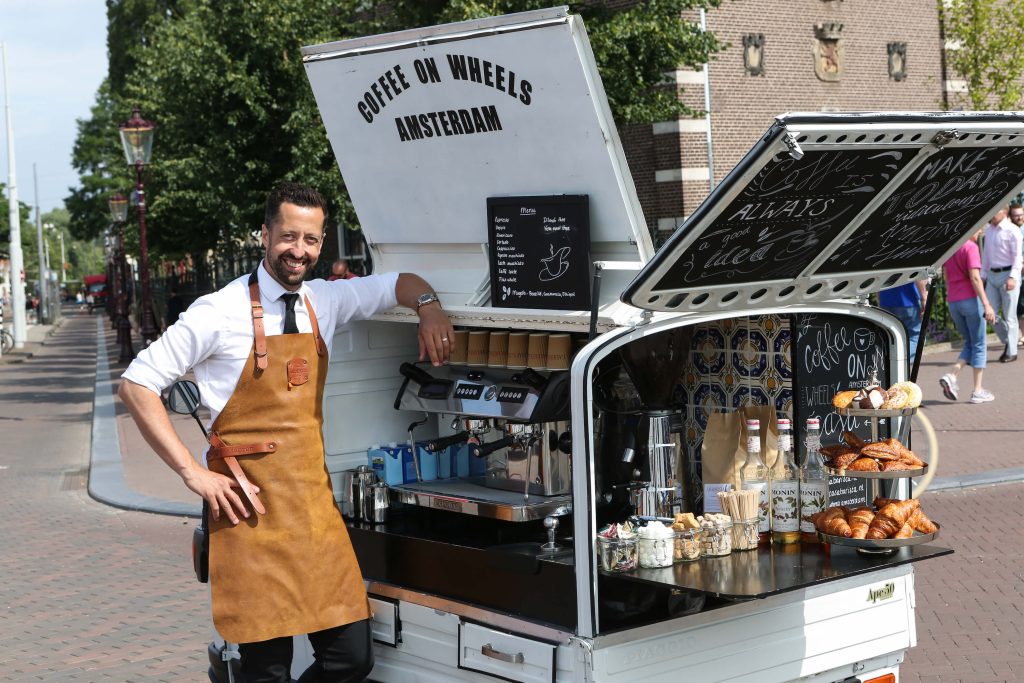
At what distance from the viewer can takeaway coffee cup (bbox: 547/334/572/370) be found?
14.0 ft

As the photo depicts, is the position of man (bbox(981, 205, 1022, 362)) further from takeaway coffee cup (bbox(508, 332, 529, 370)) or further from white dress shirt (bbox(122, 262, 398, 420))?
white dress shirt (bbox(122, 262, 398, 420))

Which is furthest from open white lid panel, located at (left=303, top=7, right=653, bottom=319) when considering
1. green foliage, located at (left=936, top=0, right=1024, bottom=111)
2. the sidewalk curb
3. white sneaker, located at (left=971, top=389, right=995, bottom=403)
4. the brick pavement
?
green foliage, located at (left=936, top=0, right=1024, bottom=111)

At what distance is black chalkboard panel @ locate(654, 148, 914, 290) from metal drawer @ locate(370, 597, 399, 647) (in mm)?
1525

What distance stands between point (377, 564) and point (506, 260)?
119 cm

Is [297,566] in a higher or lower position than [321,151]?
lower

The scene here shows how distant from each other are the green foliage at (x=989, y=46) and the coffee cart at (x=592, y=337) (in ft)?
76.7

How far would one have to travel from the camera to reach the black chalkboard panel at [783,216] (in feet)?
11.2

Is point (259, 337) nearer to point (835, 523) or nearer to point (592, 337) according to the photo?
point (592, 337)

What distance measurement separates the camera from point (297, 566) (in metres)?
3.92

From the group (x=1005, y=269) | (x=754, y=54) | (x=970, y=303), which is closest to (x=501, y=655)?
(x=970, y=303)

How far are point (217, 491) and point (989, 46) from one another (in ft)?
85.9

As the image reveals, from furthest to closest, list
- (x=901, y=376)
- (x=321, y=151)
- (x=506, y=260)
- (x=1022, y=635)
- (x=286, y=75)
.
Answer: (x=286, y=75) → (x=321, y=151) → (x=1022, y=635) → (x=901, y=376) → (x=506, y=260)

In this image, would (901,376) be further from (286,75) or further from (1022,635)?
(286,75)

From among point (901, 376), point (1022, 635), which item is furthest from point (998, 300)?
point (901, 376)
